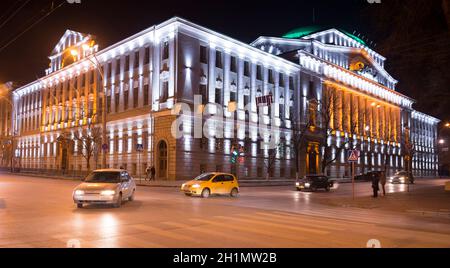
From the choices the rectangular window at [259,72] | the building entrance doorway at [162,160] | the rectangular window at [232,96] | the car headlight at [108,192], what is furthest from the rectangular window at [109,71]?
the car headlight at [108,192]

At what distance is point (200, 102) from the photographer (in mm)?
50281

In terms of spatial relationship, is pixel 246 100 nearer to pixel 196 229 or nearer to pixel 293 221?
pixel 293 221

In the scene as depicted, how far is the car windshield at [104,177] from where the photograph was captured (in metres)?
18.9

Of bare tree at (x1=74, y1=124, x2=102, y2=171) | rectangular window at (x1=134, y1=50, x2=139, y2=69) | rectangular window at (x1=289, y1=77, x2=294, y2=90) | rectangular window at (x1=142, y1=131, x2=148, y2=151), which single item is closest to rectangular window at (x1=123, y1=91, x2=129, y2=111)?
rectangular window at (x1=134, y1=50, x2=139, y2=69)

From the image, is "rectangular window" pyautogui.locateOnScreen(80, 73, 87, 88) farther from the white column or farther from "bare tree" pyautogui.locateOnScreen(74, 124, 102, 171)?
the white column

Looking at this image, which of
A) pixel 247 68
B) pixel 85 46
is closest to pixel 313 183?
pixel 247 68

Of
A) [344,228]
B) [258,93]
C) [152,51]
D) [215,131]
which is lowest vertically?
[344,228]

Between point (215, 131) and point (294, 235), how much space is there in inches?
1584

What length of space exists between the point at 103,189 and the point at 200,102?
33.5 meters

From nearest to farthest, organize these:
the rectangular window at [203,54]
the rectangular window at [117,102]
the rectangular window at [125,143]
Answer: the rectangular window at [203,54]
the rectangular window at [125,143]
the rectangular window at [117,102]

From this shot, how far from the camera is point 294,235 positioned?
1143cm

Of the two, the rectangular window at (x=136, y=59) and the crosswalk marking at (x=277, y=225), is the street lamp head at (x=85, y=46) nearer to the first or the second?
the rectangular window at (x=136, y=59)

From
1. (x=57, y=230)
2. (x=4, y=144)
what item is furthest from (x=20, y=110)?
(x=57, y=230)
